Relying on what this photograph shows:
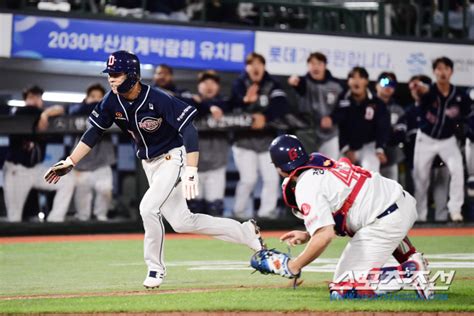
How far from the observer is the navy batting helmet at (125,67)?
312 inches

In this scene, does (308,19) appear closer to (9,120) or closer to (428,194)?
(428,194)

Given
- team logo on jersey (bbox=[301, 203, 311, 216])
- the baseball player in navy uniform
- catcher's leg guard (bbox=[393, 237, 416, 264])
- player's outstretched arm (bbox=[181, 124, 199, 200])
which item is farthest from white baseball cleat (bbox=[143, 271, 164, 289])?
catcher's leg guard (bbox=[393, 237, 416, 264])

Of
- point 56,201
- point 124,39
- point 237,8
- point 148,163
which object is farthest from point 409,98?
point 148,163

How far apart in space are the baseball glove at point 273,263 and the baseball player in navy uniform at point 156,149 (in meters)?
0.95

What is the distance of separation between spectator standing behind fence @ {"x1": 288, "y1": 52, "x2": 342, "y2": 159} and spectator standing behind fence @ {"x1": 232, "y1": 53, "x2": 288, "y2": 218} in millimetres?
357

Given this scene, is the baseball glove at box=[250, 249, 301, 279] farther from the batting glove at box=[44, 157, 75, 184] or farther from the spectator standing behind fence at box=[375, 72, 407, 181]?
the spectator standing behind fence at box=[375, 72, 407, 181]

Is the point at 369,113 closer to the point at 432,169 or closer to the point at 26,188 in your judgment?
the point at 432,169

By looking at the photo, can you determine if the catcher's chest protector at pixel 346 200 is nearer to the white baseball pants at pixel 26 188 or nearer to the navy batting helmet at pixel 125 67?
the navy batting helmet at pixel 125 67

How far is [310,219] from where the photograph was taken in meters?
6.63

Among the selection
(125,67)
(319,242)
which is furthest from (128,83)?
(319,242)

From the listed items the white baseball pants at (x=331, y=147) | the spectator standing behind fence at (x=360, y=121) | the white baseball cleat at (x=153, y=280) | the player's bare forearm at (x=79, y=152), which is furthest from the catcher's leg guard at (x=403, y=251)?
the spectator standing behind fence at (x=360, y=121)

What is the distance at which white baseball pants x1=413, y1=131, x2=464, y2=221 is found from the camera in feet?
49.7

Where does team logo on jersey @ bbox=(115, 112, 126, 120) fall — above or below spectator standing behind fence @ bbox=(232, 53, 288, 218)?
above

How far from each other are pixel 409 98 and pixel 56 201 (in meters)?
6.63
